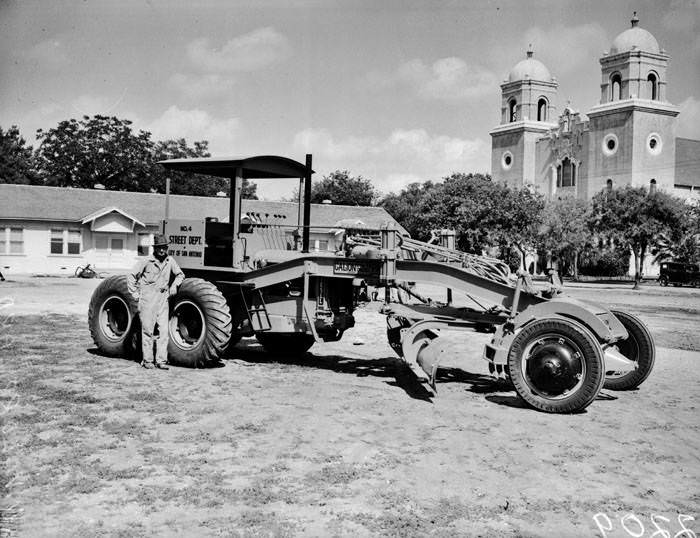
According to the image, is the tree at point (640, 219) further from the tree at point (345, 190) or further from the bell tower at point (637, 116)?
the tree at point (345, 190)

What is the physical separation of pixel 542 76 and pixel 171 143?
40040mm

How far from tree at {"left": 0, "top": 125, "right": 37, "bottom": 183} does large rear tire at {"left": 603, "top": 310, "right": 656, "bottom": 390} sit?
61643 mm

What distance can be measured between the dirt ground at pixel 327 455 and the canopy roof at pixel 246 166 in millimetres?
2784

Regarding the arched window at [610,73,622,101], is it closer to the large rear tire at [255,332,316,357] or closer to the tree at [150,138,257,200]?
the tree at [150,138,257,200]

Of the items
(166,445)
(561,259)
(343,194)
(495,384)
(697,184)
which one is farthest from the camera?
(343,194)

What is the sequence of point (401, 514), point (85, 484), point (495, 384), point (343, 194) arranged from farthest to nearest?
point (343, 194) → point (495, 384) → point (85, 484) → point (401, 514)

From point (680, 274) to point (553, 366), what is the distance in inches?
1707

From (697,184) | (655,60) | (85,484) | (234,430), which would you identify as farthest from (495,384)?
(697,184)

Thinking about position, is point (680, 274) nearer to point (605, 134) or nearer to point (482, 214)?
point (482, 214)

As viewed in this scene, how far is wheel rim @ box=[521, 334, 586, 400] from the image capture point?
7758 millimetres

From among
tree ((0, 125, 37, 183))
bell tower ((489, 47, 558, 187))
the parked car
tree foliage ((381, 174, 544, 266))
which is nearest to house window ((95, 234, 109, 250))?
tree foliage ((381, 174, 544, 266))

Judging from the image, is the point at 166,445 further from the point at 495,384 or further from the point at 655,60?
the point at 655,60

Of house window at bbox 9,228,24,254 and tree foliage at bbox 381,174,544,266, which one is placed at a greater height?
tree foliage at bbox 381,174,544,266

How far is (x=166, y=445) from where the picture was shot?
20.1ft
